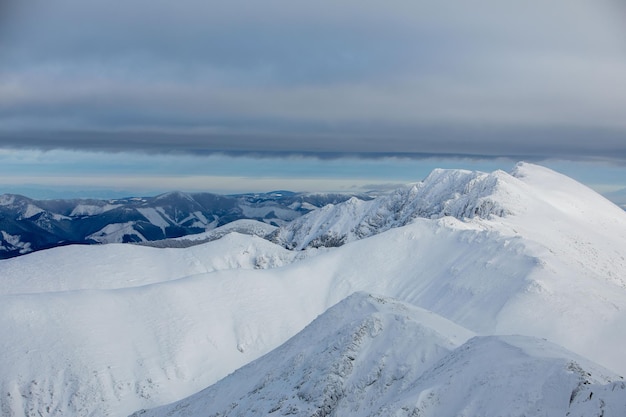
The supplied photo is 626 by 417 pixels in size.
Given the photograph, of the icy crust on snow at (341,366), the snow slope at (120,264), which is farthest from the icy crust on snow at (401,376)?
the snow slope at (120,264)

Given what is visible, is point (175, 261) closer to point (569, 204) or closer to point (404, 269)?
point (404, 269)

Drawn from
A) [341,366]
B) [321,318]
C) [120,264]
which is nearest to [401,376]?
[341,366]

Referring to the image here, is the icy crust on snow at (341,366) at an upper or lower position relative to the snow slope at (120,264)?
upper

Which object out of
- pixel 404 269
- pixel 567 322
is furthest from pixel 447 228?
pixel 567 322

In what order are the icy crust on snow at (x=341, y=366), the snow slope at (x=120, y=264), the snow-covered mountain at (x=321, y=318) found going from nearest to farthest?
the snow-covered mountain at (x=321, y=318) < the icy crust on snow at (x=341, y=366) < the snow slope at (x=120, y=264)

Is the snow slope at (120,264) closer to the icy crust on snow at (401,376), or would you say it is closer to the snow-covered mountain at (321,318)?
the snow-covered mountain at (321,318)

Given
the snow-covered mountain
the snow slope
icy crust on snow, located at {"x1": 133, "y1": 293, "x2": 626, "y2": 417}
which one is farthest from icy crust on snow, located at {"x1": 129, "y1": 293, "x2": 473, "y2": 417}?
the snow slope
